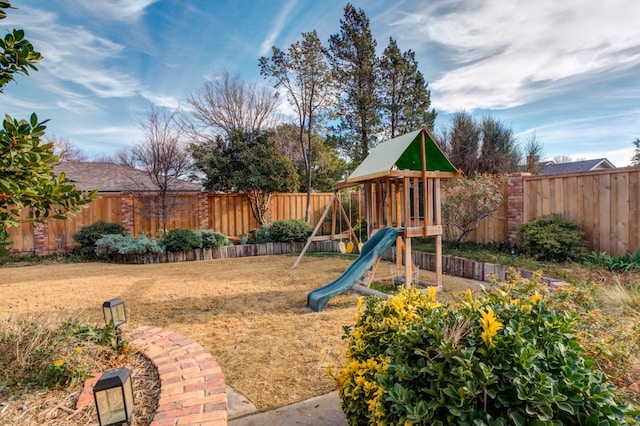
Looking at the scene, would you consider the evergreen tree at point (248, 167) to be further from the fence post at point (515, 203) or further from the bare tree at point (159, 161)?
the fence post at point (515, 203)

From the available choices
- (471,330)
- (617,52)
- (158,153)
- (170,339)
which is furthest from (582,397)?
(158,153)

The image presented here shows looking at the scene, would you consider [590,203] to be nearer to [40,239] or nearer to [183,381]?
[183,381]

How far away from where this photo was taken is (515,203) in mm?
7770

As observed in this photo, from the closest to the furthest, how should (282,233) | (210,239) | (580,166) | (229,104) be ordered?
1. (210,239)
2. (282,233)
3. (229,104)
4. (580,166)

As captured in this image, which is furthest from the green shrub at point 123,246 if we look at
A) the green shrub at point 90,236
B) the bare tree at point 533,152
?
the bare tree at point 533,152

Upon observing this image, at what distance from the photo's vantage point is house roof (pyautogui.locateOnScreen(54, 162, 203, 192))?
12922mm

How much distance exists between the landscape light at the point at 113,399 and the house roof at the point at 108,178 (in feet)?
35.9

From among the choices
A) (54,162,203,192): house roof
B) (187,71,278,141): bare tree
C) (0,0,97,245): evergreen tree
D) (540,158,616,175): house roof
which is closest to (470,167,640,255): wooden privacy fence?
(0,0,97,245): evergreen tree

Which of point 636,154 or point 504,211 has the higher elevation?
point 636,154

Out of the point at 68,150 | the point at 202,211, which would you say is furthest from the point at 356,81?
the point at 68,150

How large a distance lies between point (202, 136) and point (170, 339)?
15066 millimetres

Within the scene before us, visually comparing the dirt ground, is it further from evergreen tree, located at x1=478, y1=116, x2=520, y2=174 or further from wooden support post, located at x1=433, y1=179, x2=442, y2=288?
evergreen tree, located at x1=478, y1=116, x2=520, y2=174

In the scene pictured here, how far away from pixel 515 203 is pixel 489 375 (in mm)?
7783

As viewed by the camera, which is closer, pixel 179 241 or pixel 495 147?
pixel 179 241
